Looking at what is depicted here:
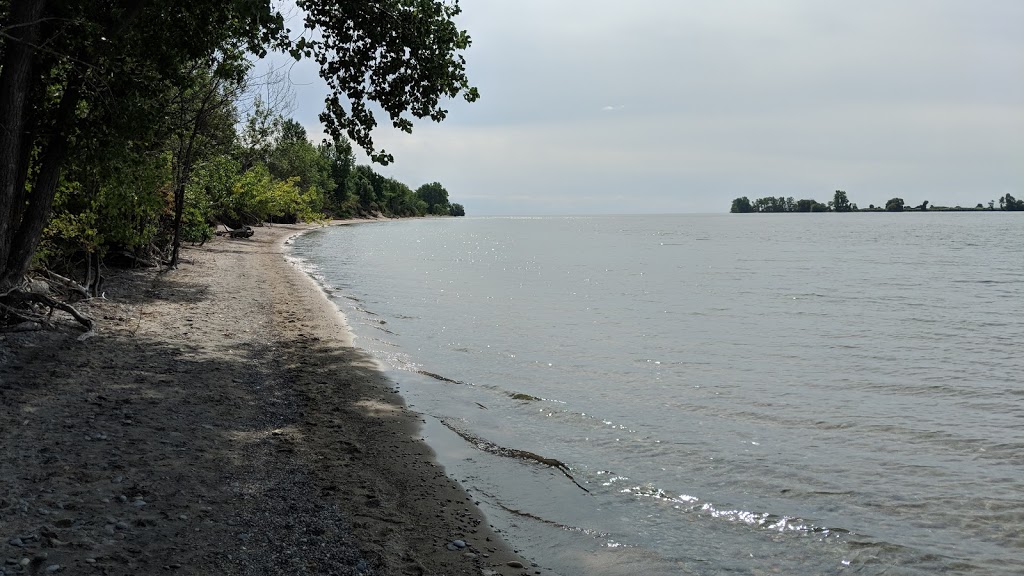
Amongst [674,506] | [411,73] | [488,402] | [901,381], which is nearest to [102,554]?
[674,506]

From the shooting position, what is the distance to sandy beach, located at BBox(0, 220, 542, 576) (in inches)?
195

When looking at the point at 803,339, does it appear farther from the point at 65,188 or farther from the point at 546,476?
the point at 65,188

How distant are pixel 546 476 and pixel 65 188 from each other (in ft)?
38.8

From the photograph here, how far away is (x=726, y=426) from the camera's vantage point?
992cm

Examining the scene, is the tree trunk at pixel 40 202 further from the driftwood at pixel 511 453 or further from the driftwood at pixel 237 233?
the driftwood at pixel 237 233

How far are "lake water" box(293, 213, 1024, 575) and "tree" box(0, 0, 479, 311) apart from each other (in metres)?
5.52

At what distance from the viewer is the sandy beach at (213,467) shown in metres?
4.94

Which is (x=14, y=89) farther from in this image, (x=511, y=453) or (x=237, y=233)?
(x=237, y=233)

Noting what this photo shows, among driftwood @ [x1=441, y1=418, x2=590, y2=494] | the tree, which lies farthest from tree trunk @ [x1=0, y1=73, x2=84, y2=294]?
driftwood @ [x1=441, y1=418, x2=590, y2=494]

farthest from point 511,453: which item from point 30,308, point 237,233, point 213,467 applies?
point 237,233

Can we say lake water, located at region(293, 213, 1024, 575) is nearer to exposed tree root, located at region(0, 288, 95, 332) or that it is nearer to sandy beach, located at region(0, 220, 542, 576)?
sandy beach, located at region(0, 220, 542, 576)

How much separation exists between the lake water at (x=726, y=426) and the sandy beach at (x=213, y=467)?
2.31 feet

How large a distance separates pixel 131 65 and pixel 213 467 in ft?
27.3

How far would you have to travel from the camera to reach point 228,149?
26016mm
